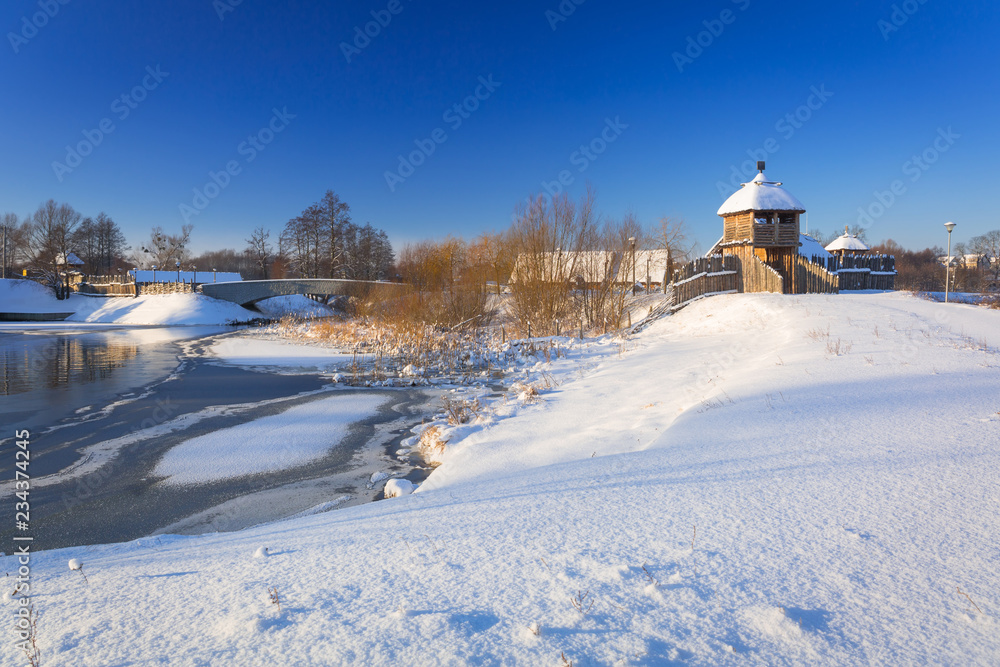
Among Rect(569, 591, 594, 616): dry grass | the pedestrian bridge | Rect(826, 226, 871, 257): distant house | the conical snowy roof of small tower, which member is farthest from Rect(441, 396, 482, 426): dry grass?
Rect(826, 226, 871, 257): distant house

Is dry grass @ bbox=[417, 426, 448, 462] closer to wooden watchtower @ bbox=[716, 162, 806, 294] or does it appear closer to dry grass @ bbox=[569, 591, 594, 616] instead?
dry grass @ bbox=[569, 591, 594, 616]

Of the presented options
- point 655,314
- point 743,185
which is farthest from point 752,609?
point 743,185

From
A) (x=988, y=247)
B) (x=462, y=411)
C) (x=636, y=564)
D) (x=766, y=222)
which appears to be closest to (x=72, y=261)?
(x=462, y=411)

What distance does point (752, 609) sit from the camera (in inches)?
97.1

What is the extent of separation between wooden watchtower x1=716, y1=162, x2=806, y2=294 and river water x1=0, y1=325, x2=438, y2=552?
20.3 m

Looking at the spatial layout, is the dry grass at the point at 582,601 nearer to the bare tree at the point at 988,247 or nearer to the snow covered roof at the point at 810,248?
the snow covered roof at the point at 810,248

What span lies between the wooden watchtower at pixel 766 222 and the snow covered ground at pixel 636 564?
21787 mm

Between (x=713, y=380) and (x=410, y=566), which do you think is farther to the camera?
(x=713, y=380)

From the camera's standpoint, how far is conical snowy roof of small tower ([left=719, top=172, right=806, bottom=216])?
25.4 m

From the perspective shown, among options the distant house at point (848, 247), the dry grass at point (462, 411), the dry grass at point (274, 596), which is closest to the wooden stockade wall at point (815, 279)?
the dry grass at point (462, 411)

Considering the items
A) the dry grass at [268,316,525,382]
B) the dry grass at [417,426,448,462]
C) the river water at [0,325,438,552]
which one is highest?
the dry grass at [268,316,525,382]

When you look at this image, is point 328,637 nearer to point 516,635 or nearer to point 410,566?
point 410,566

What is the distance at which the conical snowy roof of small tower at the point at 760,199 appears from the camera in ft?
83.5

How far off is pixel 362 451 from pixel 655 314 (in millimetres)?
16054
